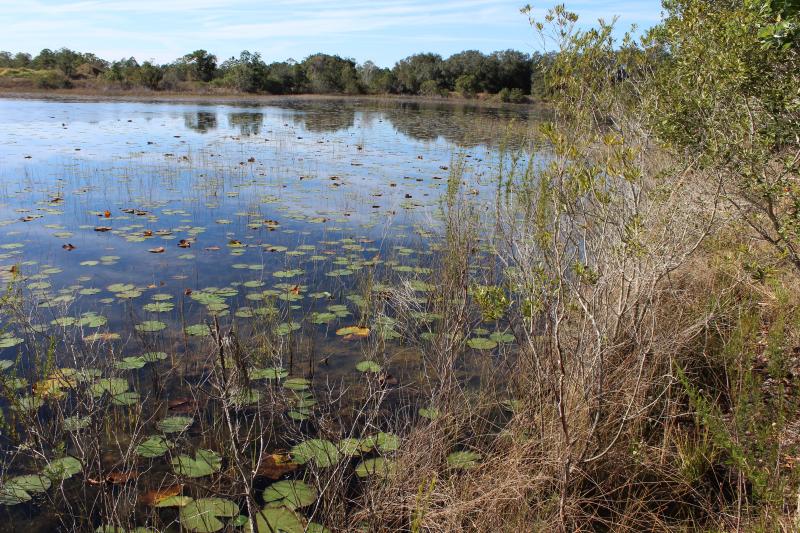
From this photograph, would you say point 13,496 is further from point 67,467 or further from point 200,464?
point 200,464

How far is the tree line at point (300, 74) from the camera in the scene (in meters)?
43.7

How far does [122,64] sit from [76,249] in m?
→ 49.6

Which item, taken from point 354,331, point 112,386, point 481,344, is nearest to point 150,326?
point 112,386

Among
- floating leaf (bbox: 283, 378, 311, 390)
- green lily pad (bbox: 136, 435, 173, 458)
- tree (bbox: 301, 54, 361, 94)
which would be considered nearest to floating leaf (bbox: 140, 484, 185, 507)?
green lily pad (bbox: 136, 435, 173, 458)

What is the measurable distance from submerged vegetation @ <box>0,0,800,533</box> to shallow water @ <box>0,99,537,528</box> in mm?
51

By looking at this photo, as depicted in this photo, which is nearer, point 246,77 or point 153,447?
point 153,447

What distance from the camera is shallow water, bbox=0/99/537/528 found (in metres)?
4.79

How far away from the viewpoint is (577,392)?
304cm

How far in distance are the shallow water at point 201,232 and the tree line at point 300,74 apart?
3196 cm

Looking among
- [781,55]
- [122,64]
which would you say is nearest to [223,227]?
[781,55]

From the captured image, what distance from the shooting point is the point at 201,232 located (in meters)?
7.48

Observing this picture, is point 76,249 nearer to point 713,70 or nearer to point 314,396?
point 314,396

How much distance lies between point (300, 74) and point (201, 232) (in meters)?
48.6

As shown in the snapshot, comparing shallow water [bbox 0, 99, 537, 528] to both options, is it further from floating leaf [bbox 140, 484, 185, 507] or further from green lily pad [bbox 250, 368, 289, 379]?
floating leaf [bbox 140, 484, 185, 507]
